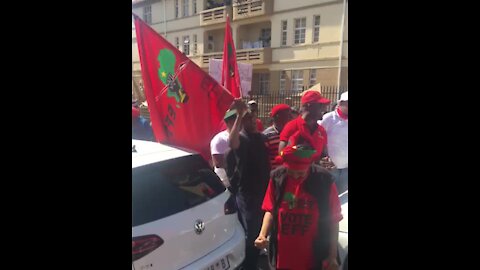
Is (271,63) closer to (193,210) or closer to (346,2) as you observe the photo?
(346,2)

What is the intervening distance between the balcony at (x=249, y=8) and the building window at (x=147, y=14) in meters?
0.52

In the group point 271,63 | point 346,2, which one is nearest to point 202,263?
point 271,63

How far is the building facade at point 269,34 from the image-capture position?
1562 mm

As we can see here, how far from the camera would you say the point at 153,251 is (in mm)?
1807

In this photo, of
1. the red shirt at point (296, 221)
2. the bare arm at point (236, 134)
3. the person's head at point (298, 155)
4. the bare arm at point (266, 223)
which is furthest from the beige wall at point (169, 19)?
the bare arm at point (266, 223)

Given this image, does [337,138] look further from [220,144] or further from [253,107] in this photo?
[220,144]

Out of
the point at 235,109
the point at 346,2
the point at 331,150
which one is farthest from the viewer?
the point at 235,109

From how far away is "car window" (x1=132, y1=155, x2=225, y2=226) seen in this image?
189 centimetres

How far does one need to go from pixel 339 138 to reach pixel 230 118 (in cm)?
61

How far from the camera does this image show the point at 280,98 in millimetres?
1793

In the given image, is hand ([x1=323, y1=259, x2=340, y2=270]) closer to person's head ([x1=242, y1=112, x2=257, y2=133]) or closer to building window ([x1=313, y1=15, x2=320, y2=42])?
person's head ([x1=242, y1=112, x2=257, y2=133])

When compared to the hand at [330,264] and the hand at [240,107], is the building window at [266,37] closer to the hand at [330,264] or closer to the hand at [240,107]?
the hand at [240,107]

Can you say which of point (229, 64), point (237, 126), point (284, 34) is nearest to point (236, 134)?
point (237, 126)
